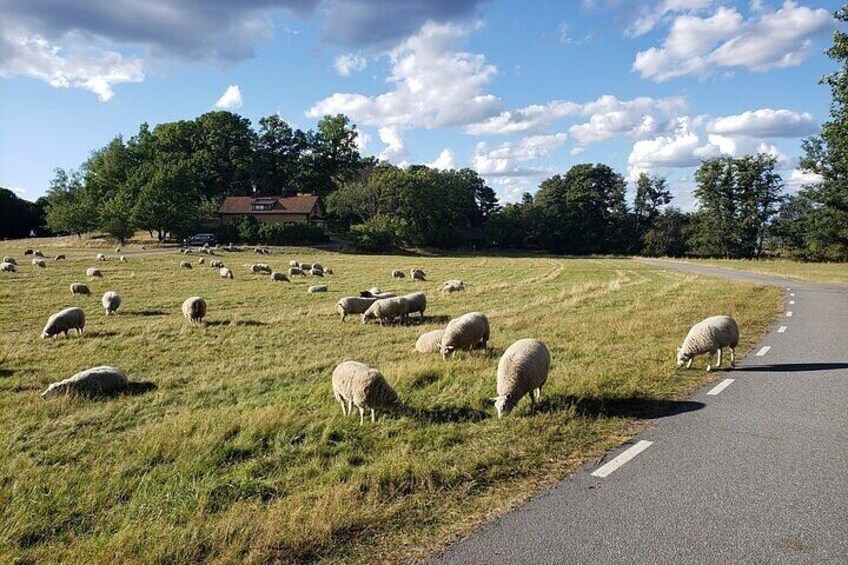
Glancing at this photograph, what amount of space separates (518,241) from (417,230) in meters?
27.4

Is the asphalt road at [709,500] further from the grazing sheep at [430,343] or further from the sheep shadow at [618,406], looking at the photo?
the grazing sheep at [430,343]

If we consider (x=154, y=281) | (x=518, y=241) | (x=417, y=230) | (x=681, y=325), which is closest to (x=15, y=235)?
(x=417, y=230)

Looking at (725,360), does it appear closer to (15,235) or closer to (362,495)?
(362,495)

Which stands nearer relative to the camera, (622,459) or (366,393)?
(622,459)

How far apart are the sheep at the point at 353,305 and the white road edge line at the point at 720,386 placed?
574 inches

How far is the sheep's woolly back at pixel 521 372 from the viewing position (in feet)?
28.9

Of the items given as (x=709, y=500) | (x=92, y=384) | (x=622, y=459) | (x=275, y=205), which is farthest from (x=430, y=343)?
(x=275, y=205)

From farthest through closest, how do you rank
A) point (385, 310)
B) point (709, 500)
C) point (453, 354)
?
point (385, 310)
point (453, 354)
point (709, 500)

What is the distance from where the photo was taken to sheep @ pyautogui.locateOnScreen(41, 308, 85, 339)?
1836 cm

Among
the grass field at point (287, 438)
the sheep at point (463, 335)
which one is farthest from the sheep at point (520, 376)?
the sheep at point (463, 335)

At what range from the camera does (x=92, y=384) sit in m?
11.6

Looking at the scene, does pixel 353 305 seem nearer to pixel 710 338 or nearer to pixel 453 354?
pixel 453 354

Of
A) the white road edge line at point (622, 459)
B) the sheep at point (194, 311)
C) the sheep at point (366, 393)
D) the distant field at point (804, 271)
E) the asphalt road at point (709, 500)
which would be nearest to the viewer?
the asphalt road at point (709, 500)

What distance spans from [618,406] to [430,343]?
22.2 ft
